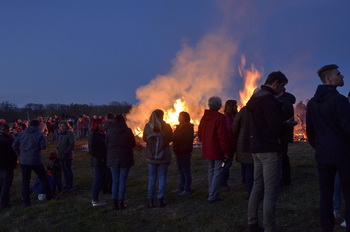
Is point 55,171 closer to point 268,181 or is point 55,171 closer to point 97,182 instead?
A: point 97,182

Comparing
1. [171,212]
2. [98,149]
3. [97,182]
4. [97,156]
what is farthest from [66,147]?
[171,212]

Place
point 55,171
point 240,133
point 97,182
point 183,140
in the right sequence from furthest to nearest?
point 55,171
point 183,140
point 97,182
point 240,133

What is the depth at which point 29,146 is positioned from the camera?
26.6 feet

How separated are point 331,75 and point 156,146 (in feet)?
12.2

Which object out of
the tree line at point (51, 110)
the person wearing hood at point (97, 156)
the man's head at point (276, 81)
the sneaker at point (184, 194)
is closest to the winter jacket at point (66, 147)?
the person wearing hood at point (97, 156)

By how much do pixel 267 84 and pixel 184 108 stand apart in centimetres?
1443

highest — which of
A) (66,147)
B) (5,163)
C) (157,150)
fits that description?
(66,147)

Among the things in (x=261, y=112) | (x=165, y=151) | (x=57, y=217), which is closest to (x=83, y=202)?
(x=57, y=217)

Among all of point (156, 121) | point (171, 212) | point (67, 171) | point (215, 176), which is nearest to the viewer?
point (171, 212)

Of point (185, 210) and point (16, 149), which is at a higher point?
point (16, 149)

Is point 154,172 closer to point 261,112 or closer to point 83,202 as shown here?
point 83,202

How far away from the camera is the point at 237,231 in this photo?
17.8ft

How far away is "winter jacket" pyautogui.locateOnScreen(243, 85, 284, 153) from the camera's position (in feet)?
15.0

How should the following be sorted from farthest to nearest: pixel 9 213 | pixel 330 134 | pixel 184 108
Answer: pixel 184 108 < pixel 9 213 < pixel 330 134
